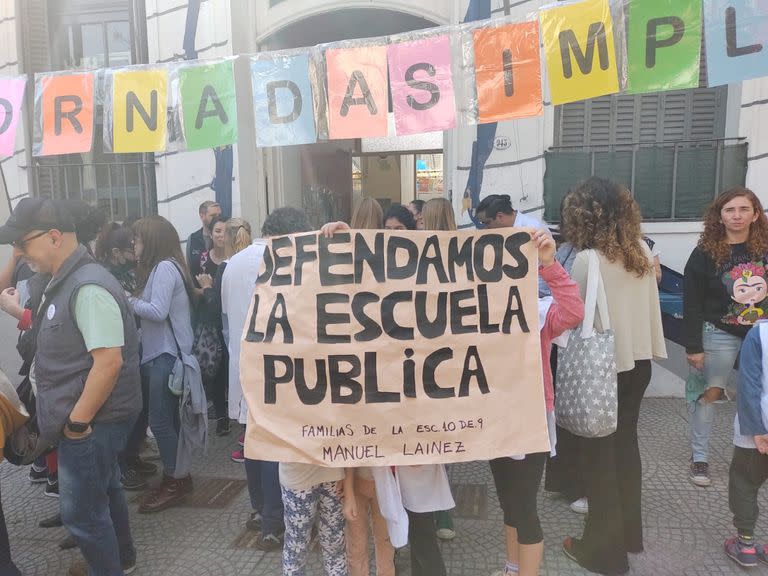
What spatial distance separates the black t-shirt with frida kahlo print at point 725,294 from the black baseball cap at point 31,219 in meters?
3.68

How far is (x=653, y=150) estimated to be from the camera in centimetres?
576

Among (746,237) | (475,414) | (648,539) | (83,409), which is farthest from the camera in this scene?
(746,237)

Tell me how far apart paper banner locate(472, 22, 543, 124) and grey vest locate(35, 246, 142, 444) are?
7.88 ft

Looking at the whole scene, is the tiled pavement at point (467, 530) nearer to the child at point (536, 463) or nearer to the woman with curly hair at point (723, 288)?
the woman with curly hair at point (723, 288)

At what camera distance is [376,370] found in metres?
2.42

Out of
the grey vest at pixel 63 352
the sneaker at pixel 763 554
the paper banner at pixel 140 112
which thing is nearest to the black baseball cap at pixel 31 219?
the grey vest at pixel 63 352

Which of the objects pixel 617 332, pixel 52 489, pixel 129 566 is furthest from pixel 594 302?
pixel 52 489

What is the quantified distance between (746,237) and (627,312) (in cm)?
124

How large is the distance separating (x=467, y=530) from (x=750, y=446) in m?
1.60

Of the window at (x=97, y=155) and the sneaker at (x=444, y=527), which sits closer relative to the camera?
the sneaker at (x=444, y=527)

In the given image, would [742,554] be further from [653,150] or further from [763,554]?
[653,150]

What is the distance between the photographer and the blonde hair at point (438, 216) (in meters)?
3.61

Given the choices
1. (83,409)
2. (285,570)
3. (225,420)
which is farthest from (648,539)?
(225,420)

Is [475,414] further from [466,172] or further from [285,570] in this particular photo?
[466,172]
